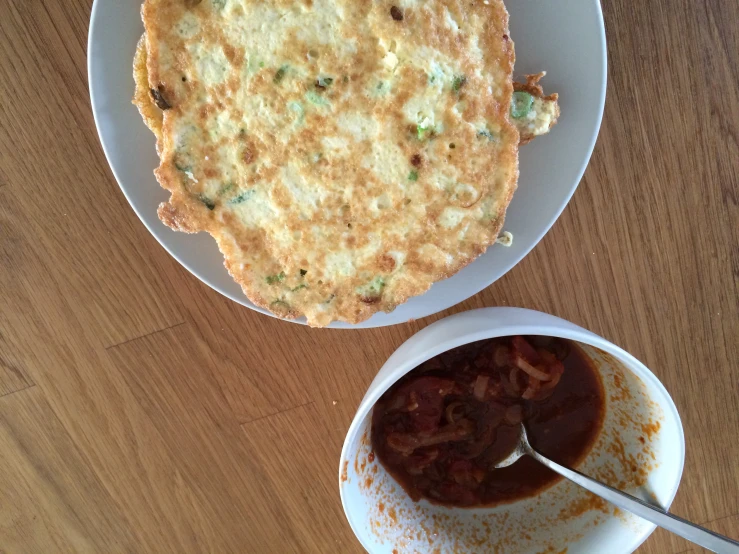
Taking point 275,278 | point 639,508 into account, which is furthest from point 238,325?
point 639,508

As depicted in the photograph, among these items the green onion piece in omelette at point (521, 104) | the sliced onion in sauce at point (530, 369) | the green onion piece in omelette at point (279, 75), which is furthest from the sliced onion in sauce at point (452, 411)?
the green onion piece in omelette at point (279, 75)

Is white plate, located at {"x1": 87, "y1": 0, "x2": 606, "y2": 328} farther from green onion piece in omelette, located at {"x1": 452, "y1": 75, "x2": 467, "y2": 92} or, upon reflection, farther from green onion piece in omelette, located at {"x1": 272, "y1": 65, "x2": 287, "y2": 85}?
green onion piece in omelette, located at {"x1": 272, "y1": 65, "x2": 287, "y2": 85}

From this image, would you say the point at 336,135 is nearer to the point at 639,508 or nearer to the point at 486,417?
the point at 486,417

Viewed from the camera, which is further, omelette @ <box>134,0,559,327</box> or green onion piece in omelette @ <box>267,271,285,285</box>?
green onion piece in omelette @ <box>267,271,285,285</box>

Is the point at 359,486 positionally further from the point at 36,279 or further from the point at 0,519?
the point at 0,519

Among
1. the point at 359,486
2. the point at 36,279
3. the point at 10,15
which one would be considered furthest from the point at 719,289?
the point at 10,15

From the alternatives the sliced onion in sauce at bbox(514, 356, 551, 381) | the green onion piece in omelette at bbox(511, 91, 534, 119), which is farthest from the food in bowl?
the green onion piece in omelette at bbox(511, 91, 534, 119)

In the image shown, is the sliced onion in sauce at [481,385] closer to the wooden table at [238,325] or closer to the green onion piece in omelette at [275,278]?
the wooden table at [238,325]
